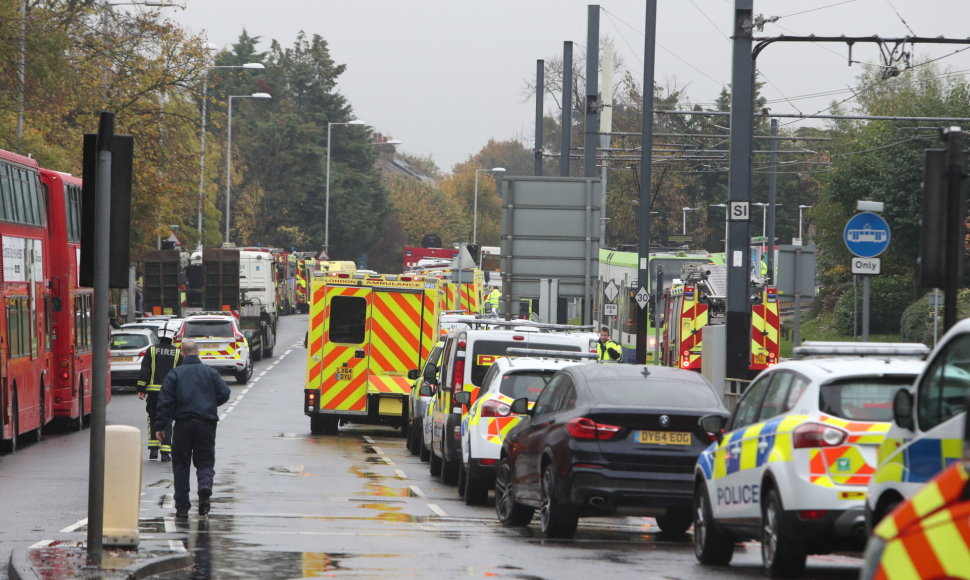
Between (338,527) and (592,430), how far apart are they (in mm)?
2514

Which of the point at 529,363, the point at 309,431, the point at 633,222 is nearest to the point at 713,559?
the point at 529,363

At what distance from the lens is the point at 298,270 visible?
90.5 meters

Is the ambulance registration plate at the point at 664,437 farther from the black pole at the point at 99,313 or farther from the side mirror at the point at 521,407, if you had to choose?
the black pole at the point at 99,313

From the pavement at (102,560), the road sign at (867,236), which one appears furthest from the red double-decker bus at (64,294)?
the pavement at (102,560)

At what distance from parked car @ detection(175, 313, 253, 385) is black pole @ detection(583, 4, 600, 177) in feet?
33.5

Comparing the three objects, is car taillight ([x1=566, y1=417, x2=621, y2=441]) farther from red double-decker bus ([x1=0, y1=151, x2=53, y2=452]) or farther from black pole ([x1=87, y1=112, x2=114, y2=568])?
red double-decker bus ([x1=0, y1=151, x2=53, y2=452])

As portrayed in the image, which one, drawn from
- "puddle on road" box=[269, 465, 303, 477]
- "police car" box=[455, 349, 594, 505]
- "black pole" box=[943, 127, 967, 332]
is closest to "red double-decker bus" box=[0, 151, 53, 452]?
"puddle on road" box=[269, 465, 303, 477]

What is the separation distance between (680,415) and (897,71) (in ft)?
46.3

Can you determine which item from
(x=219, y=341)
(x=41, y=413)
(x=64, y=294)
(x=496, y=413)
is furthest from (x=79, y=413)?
(x=219, y=341)

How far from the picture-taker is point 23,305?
2544 centimetres

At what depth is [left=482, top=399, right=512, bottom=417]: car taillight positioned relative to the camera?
17.9 metres

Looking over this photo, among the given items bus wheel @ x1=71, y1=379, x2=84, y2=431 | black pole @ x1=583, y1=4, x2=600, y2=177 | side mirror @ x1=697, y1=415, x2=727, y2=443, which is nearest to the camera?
side mirror @ x1=697, y1=415, x2=727, y2=443

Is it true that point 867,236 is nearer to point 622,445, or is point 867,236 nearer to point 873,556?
point 622,445

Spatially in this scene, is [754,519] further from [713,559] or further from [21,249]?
[21,249]
